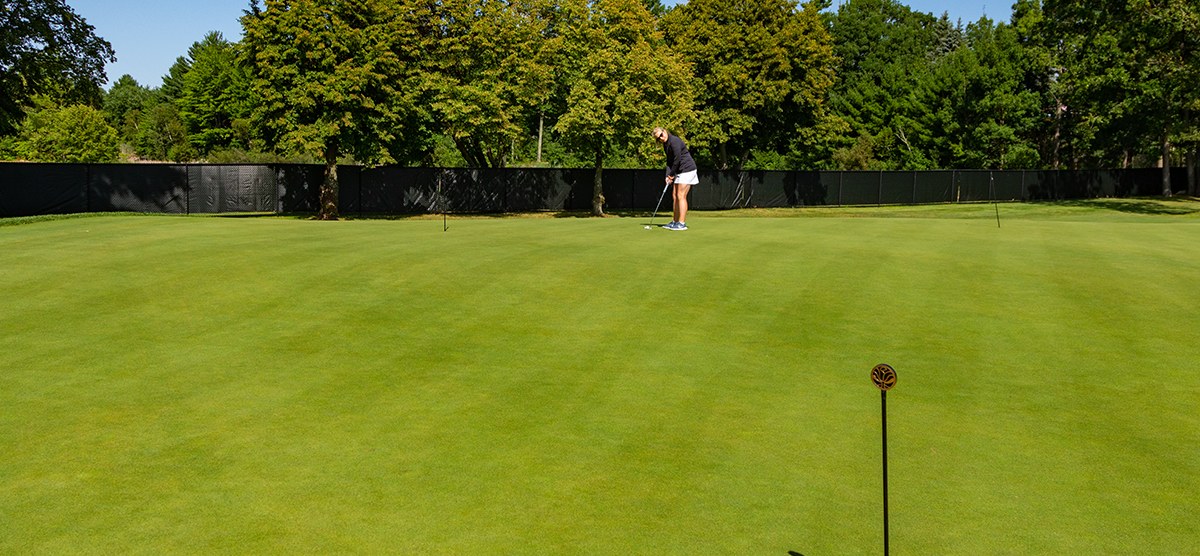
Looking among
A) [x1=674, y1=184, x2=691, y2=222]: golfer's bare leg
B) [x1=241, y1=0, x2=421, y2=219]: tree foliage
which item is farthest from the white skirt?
[x1=241, y1=0, x2=421, y2=219]: tree foliage

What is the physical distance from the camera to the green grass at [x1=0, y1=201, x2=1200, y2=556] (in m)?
5.61

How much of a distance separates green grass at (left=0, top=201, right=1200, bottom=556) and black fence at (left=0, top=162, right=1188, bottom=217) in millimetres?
29760

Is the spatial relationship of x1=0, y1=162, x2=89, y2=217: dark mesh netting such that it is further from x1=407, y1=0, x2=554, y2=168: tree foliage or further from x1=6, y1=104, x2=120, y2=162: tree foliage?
x1=6, y1=104, x2=120, y2=162: tree foliage

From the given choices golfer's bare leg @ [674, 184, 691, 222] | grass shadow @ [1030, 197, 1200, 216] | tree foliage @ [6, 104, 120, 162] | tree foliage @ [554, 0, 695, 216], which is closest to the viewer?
golfer's bare leg @ [674, 184, 691, 222]

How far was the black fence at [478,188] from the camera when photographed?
4000 cm

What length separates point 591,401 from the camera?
7859mm

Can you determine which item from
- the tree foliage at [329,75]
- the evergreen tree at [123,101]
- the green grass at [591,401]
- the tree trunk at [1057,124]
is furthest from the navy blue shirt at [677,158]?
the evergreen tree at [123,101]

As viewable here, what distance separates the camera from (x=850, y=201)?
58969 millimetres

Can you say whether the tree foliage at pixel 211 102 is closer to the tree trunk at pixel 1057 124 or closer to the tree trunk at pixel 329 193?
the tree trunk at pixel 329 193

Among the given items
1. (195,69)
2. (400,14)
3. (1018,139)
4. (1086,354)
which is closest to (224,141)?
(195,69)

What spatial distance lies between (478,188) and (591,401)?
43.4 metres

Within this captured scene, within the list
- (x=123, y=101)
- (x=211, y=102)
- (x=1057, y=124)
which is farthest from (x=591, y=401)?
(x=123, y=101)

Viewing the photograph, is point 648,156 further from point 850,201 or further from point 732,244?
point 732,244

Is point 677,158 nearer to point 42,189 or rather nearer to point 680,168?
point 680,168
